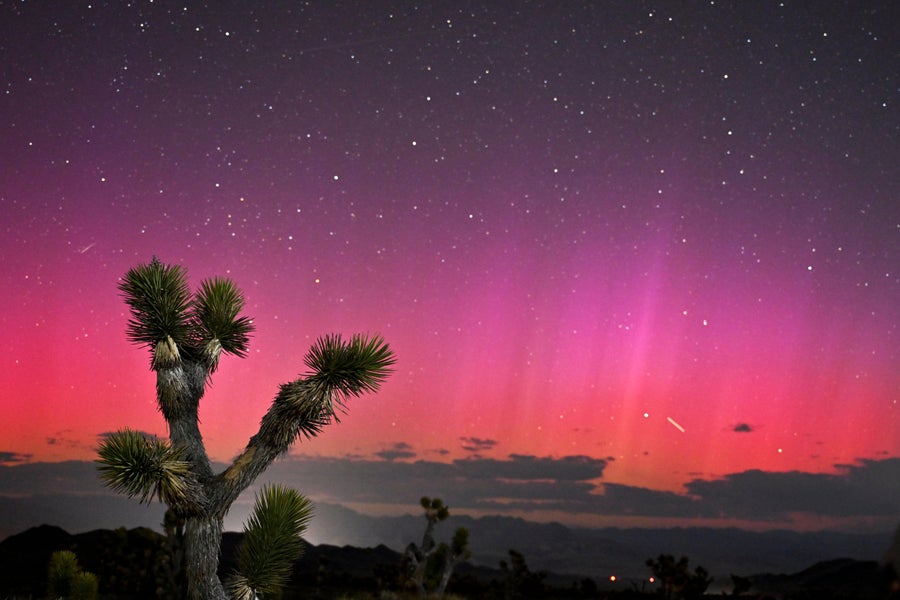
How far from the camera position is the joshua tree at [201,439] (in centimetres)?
855

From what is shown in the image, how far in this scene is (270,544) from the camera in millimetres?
8773

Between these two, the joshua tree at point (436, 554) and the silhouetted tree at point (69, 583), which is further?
the joshua tree at point (436, 554)

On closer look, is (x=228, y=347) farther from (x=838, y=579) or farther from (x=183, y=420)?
(x=838, y=579)

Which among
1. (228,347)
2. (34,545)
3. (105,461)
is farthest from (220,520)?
(34,545)

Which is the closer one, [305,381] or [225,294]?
[305,381]

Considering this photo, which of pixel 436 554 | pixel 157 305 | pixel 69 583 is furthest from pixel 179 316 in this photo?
pixel 436 554

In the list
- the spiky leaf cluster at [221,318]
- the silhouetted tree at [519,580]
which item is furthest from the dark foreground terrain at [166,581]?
the spiky leaf cluster at [221,318]

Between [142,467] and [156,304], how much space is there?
2054 mm

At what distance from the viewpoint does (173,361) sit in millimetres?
9391

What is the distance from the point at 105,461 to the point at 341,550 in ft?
259

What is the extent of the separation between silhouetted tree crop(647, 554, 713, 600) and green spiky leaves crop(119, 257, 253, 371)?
23.4 metres

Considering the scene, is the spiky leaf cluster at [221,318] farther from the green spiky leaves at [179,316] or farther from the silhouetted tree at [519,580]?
the silhouetted tree at [519,580]

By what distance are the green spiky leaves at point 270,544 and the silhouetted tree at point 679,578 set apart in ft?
76.3

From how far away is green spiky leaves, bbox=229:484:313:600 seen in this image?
8.71m
